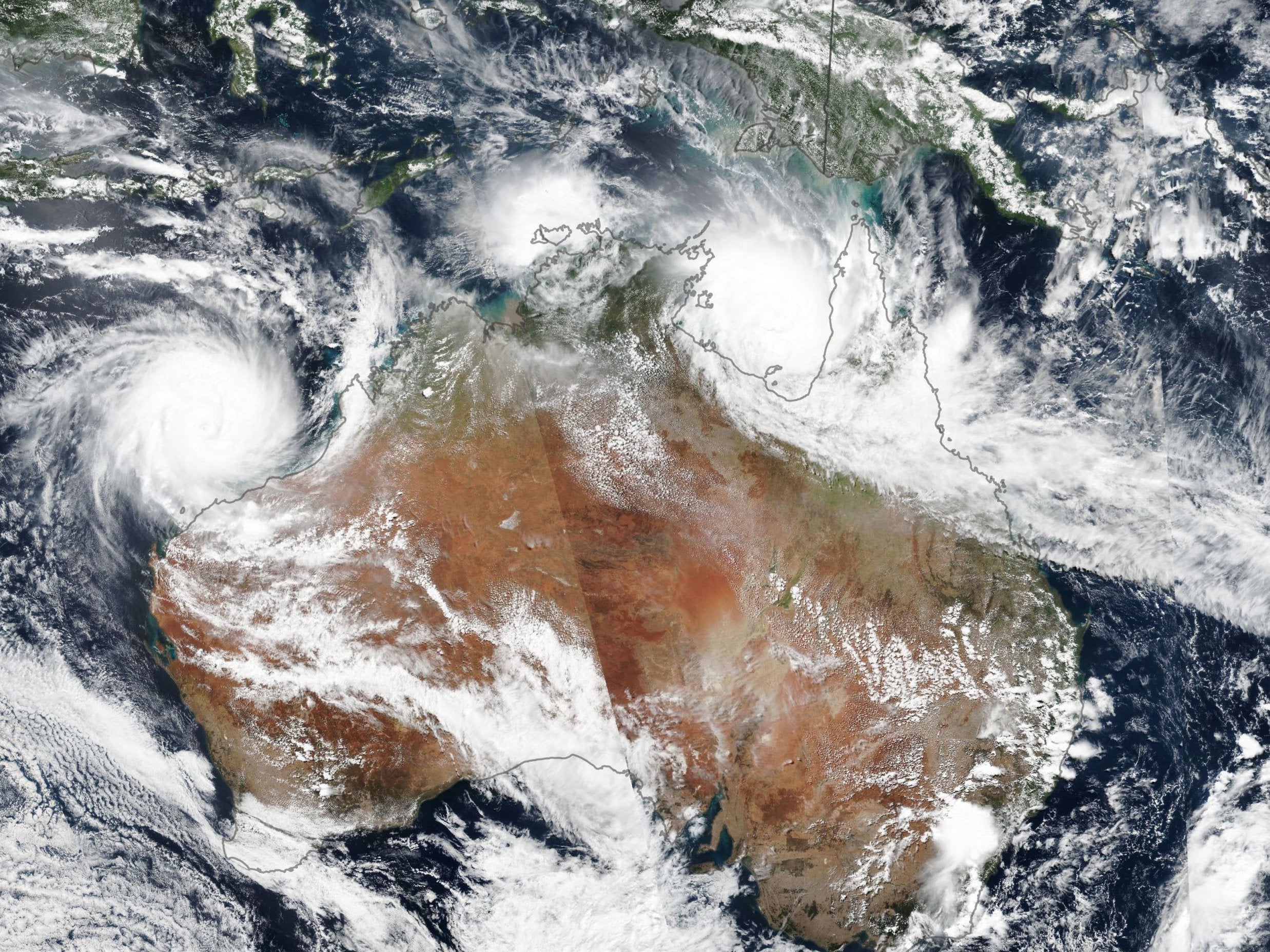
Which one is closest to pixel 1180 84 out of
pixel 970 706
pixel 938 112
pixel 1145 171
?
pixel 1145 171

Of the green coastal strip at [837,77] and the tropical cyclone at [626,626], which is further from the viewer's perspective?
the green coastal strip at [837,77]

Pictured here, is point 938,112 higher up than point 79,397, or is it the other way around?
point 938,112

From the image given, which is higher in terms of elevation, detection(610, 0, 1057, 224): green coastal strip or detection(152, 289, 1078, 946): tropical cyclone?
detection(610, 0, 1057, 224): green coastal strip

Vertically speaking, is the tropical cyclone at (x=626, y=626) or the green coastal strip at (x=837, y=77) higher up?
the green coastal strip at (x=837, y=77)

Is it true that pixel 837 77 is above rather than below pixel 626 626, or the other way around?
above

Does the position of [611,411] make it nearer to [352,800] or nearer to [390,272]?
[390,272]

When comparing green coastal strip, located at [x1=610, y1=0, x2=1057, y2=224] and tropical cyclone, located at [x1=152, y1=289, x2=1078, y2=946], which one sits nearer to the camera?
tropical cyclone, located at [x1=152, y1=289, x2=1078, y2=946]

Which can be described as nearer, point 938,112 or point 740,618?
point 740,618

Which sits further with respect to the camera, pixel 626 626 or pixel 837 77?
Answer: pixel 837 77
